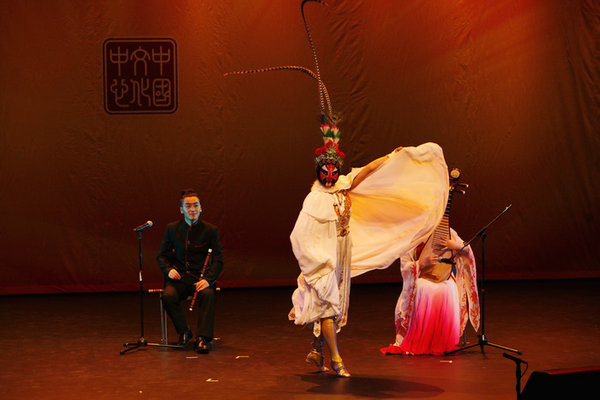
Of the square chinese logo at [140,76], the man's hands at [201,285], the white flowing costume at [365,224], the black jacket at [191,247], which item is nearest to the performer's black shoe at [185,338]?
the man's hands at [201,285]

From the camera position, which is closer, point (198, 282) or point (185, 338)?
point (185, 338)

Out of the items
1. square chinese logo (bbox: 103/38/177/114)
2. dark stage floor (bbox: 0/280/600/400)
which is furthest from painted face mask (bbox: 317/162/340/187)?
square chinese logo (bbox: 103/38/177/114)

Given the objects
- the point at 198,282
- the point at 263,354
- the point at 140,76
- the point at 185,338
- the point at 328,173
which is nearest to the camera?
the point at 328,173

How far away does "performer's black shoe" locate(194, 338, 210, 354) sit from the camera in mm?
6214

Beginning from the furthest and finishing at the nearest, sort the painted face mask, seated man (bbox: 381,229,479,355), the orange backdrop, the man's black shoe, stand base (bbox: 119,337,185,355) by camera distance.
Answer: the orange backdrop, stand base (bbox: 119,337,185,355), the man's black shoe, seated man (bbox: 381,229,479,355), the painted face mask

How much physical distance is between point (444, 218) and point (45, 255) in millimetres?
5028

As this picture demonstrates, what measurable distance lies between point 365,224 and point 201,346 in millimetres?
1520

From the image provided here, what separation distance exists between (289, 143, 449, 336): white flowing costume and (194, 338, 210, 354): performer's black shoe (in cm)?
85

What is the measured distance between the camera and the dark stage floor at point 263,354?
5176 mm

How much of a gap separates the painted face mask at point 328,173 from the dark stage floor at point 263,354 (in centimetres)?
126

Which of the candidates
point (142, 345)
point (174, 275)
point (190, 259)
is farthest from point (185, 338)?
point (190, 259)

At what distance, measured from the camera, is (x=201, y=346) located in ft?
20.5

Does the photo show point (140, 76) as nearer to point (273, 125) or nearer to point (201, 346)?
point (273, 125)

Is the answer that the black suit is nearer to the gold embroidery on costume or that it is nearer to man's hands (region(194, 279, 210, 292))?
man's hands (region(194, 279, 210, 292))
